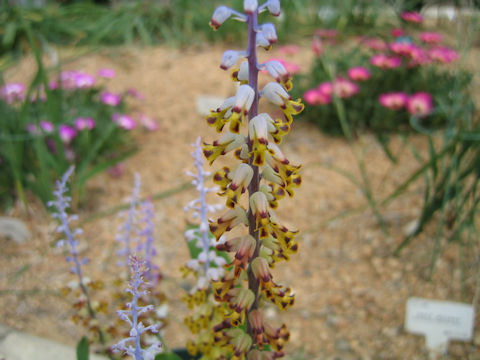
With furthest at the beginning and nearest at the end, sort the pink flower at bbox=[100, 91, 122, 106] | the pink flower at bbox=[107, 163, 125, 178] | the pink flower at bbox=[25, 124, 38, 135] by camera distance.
Answer: the pink flower at bbox=[100, 91, 122, 106], the pink flower at bbox=[107, 163, 125, 178], the pink flower at bbox=[25, 124, 38, 135]

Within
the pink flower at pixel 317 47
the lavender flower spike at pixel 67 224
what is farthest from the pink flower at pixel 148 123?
the lavender flower spike at pixel 67 224

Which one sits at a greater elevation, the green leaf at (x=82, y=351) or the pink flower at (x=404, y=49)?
the pink flower at (x=404, y=49)

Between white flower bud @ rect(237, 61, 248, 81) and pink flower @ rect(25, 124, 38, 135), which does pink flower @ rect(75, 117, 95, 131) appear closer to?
pink flower @ rect(25, 124, 38, 135)

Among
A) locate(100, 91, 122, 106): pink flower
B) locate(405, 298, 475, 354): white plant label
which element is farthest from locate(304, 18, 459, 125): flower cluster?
locate(405, 298, 475, 354): white plant label

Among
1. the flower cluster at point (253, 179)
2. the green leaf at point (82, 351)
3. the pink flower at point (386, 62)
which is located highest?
the flower cluster at point (253, 179)

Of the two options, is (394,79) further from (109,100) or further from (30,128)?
(30,128)

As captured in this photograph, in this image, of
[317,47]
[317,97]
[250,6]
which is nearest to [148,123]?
[317,97]

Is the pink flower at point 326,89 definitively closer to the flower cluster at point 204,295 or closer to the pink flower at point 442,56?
the pink flower at point 442,56
